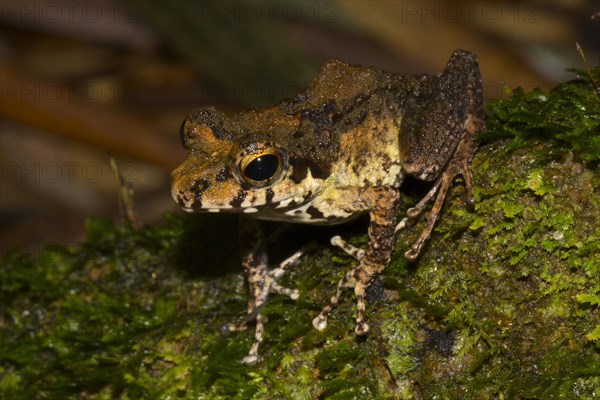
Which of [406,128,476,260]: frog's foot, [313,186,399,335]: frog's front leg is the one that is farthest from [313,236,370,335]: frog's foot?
[406,128,476,260]: frog's foot

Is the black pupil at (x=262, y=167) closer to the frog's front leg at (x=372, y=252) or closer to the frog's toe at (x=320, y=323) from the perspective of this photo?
the frog's front leg at (x=372, y=252)

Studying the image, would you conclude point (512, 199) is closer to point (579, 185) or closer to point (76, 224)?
point (579, 185)

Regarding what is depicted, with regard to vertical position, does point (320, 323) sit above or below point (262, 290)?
below

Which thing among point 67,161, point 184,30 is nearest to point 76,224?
point 67,161

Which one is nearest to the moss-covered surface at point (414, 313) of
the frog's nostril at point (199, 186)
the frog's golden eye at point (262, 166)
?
the frog's golden eye at point (262, 166)

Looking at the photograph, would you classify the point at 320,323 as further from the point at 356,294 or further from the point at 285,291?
the point at 285,291

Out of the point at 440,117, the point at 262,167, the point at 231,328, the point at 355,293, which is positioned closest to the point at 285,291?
the point at 231,328
